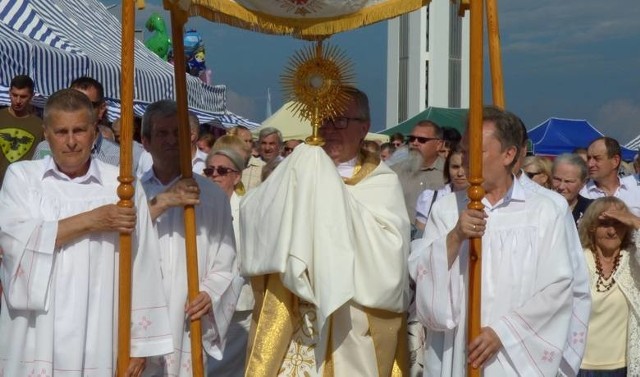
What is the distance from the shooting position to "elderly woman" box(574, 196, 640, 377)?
23.7ft

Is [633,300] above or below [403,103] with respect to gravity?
below

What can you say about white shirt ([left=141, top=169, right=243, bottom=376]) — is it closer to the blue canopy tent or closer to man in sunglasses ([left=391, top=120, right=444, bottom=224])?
man in sunglasses ([left=391, top=120, right=444, bottom=224])

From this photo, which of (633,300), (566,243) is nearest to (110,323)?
(566,243)

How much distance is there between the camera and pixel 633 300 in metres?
7.28

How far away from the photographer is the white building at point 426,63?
6556 cm

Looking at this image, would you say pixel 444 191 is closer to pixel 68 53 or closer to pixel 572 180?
pixel 572 180

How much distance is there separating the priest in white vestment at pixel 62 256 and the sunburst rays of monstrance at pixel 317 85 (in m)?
1.02

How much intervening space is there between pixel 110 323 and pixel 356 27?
1.86 metres

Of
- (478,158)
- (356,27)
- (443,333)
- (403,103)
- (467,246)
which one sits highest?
(403,103)

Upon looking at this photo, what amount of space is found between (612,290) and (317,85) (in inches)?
102

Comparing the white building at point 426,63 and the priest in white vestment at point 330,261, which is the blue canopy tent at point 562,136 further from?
the white building at point 426,63

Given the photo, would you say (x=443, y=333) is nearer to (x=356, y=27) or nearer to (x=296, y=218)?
(x=296, y=218)

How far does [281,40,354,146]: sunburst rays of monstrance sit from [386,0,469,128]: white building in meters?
59.0

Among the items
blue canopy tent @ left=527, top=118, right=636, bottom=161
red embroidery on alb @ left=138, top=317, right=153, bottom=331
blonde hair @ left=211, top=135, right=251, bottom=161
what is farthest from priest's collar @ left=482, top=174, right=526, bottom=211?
blue canopy tent @ left=527, top=118, right=636, bottom=161
